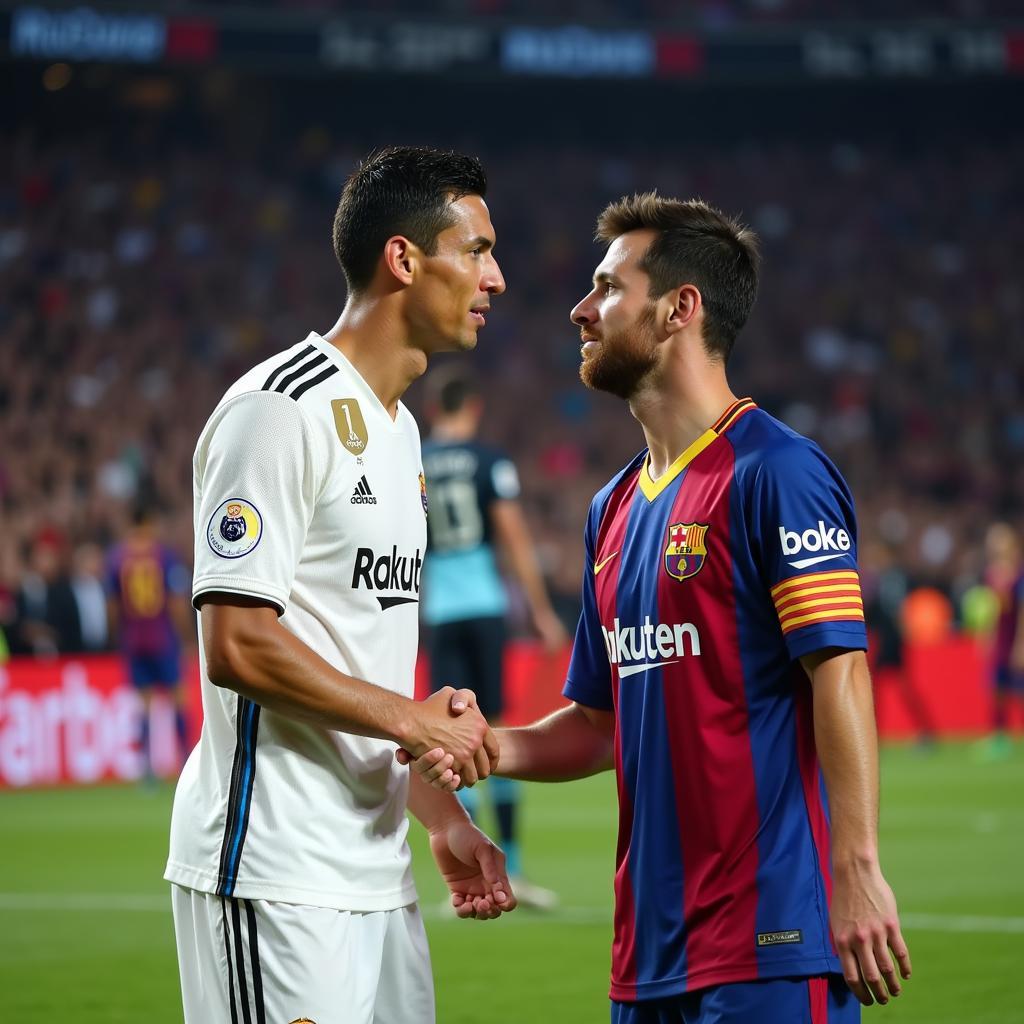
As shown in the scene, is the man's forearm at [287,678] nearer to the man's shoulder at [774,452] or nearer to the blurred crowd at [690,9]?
the man's shoulder at [774,452]

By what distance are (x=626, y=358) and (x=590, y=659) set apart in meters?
0.70

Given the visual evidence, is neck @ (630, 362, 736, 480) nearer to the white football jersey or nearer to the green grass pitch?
the white football jersey

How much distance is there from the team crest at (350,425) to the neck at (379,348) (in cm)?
15

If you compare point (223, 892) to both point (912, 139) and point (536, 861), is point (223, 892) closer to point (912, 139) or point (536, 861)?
point (536, 861)

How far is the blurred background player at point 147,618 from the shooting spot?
15.4 meters

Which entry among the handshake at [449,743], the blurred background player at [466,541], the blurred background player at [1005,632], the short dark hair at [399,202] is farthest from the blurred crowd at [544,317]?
the handshake at [449,743]

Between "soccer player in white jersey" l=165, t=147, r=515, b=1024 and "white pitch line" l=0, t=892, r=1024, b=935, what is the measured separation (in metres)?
4.87

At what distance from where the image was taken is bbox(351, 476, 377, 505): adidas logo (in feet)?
10.9

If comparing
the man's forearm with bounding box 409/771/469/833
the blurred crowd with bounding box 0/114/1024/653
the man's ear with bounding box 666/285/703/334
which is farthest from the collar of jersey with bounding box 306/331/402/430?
the blurred crowd with bounding box 0/114/1024/653

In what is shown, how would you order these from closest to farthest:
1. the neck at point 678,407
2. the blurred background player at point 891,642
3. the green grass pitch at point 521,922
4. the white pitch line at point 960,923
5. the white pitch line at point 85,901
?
1. the neck at point 678,407
2. the green grass pitch at point 521,922
3. the white pitch line at point 960,923
4. the white pitch line at point 85,901
5. the blurred background player at point 891,642

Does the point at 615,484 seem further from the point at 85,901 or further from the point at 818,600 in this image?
the point at 85,901

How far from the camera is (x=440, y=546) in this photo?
9109mm

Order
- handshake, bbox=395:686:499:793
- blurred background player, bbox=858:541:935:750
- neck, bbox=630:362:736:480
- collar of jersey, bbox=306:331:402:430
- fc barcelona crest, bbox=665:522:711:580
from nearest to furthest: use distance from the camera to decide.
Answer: handshake, bbox=395:686:499:793
fc barcelona crest, bbox=665:522:711:580
collar of jersey, bbox=306:331:402:430
neck, bbox=630:362:736:480
blurred background player, bbox=858:541:935:750

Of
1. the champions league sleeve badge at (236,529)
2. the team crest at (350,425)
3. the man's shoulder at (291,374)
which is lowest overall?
the champions league sleeve badge at (236,529)
